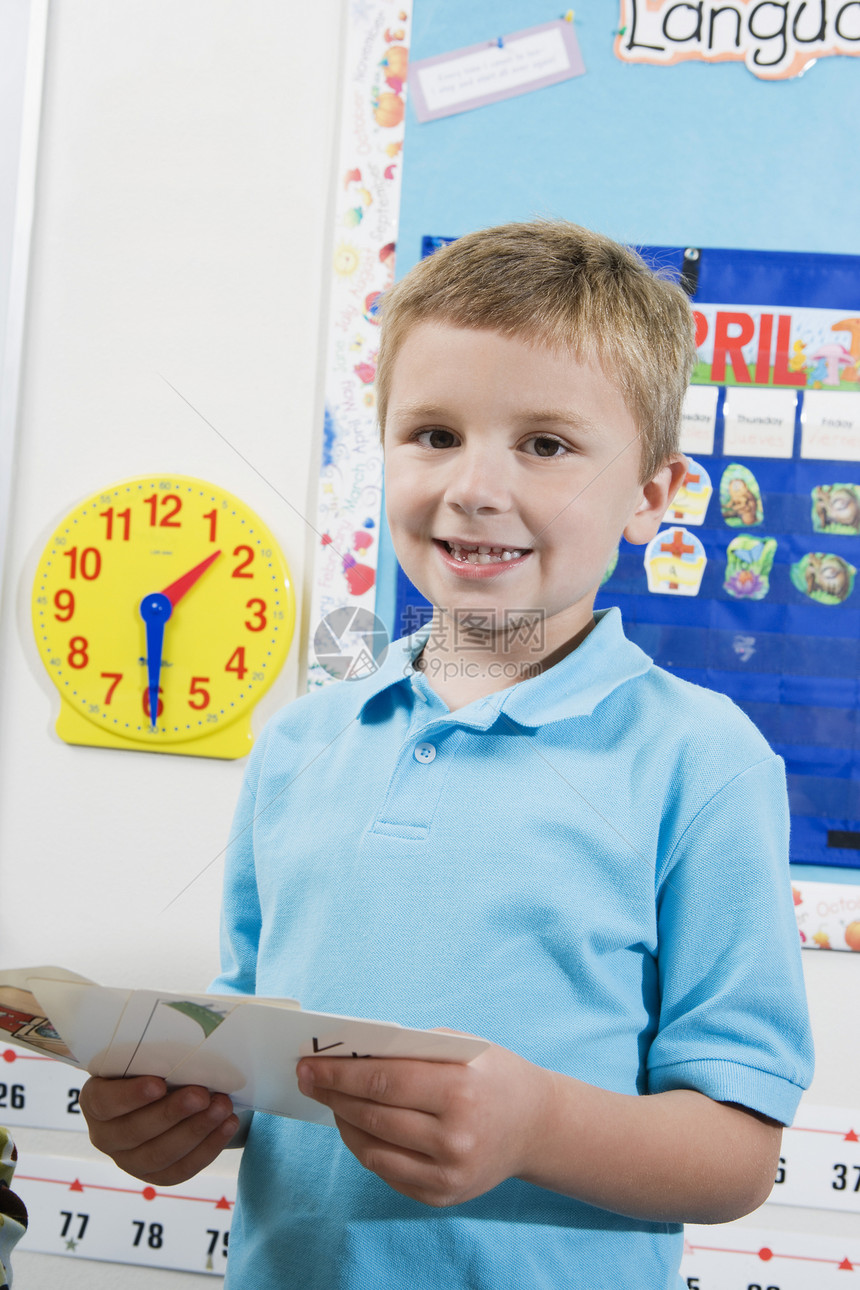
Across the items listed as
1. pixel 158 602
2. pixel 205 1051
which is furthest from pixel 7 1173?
pixel 158 602

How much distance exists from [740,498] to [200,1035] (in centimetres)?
71

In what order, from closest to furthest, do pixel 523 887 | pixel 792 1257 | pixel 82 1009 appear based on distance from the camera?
pixel 82 1009 → pixel 523 887 → pixel 792 1257

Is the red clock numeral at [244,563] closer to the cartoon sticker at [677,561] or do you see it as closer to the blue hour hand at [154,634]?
the blue hour hand at [154,634]

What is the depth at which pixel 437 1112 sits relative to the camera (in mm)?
364

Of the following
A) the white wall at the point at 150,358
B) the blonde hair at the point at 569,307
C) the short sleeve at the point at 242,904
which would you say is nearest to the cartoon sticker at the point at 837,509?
the blonde hair at the point at 569,307

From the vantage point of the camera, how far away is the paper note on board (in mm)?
892

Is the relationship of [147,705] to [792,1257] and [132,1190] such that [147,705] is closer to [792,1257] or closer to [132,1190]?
[132,1190]

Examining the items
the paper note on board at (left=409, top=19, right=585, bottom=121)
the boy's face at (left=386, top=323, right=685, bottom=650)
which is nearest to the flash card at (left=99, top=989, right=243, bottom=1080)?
the boy's face at (left=386, top=323, right=685, bottom=650)

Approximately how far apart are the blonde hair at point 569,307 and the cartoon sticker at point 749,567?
0.34 metres

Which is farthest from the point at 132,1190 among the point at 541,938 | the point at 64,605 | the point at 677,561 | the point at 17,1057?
the point at 677,561

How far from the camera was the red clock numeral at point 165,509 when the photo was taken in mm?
930

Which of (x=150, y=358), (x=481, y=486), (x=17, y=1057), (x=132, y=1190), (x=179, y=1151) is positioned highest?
(x=150, y=358)

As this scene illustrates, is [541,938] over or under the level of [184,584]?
under

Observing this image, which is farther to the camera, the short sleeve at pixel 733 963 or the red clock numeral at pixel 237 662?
the red clock numeral at pixel 237 662
